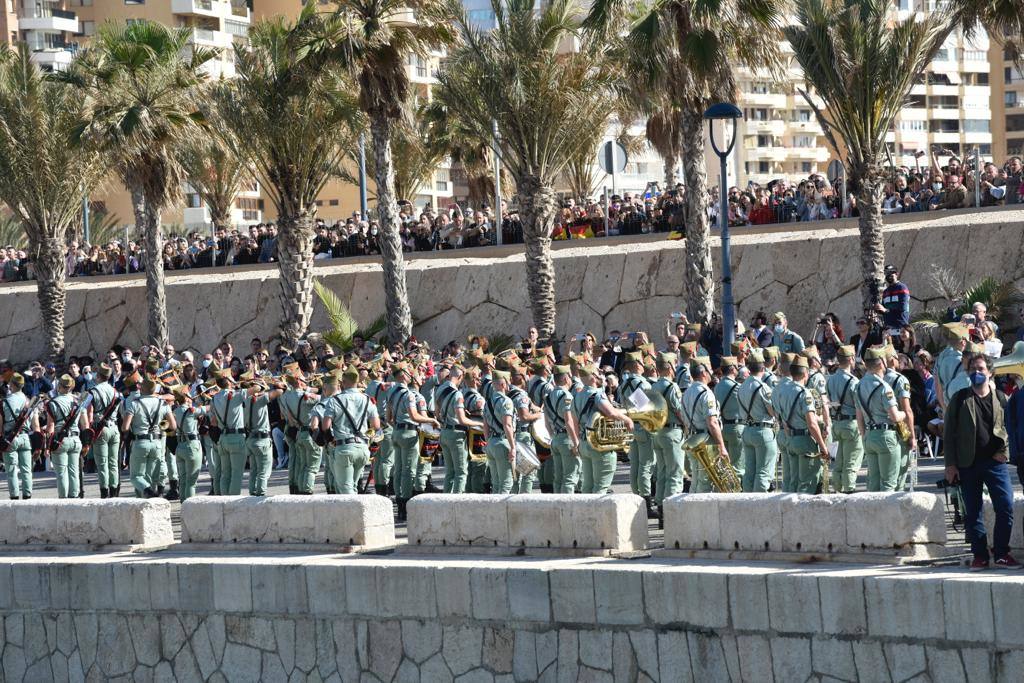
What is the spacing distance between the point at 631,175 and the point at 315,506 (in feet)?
228

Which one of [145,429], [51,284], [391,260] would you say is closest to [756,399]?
[145,429]

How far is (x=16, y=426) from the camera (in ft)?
64.0

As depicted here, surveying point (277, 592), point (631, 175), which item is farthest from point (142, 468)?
→ point (631, 175)

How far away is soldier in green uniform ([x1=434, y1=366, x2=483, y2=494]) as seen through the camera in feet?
54.0

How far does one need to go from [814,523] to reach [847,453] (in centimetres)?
353

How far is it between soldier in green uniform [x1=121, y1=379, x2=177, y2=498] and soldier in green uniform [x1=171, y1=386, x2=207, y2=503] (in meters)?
0.12

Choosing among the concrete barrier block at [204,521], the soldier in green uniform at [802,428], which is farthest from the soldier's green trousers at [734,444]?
the concrete barrier block at [204,521]

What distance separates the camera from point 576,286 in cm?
2966

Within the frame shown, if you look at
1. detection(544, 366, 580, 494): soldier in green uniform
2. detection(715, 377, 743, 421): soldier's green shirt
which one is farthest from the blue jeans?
detection(544, 366, 580, 494): soldier in green uniform

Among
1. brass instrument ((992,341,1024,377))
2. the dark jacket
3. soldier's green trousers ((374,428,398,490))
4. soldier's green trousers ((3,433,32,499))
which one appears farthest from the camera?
soldier's green trousers ((3,433,32,499))

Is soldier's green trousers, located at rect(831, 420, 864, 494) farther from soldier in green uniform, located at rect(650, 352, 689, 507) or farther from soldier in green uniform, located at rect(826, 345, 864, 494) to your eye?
soldier in green uniform, located at rect(650, 352, 689, 507)

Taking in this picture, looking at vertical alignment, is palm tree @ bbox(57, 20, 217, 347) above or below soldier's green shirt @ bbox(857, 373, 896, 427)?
above

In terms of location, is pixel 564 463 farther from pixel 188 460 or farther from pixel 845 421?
pixel 188 460

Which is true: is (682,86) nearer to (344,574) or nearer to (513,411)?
(513,411)
